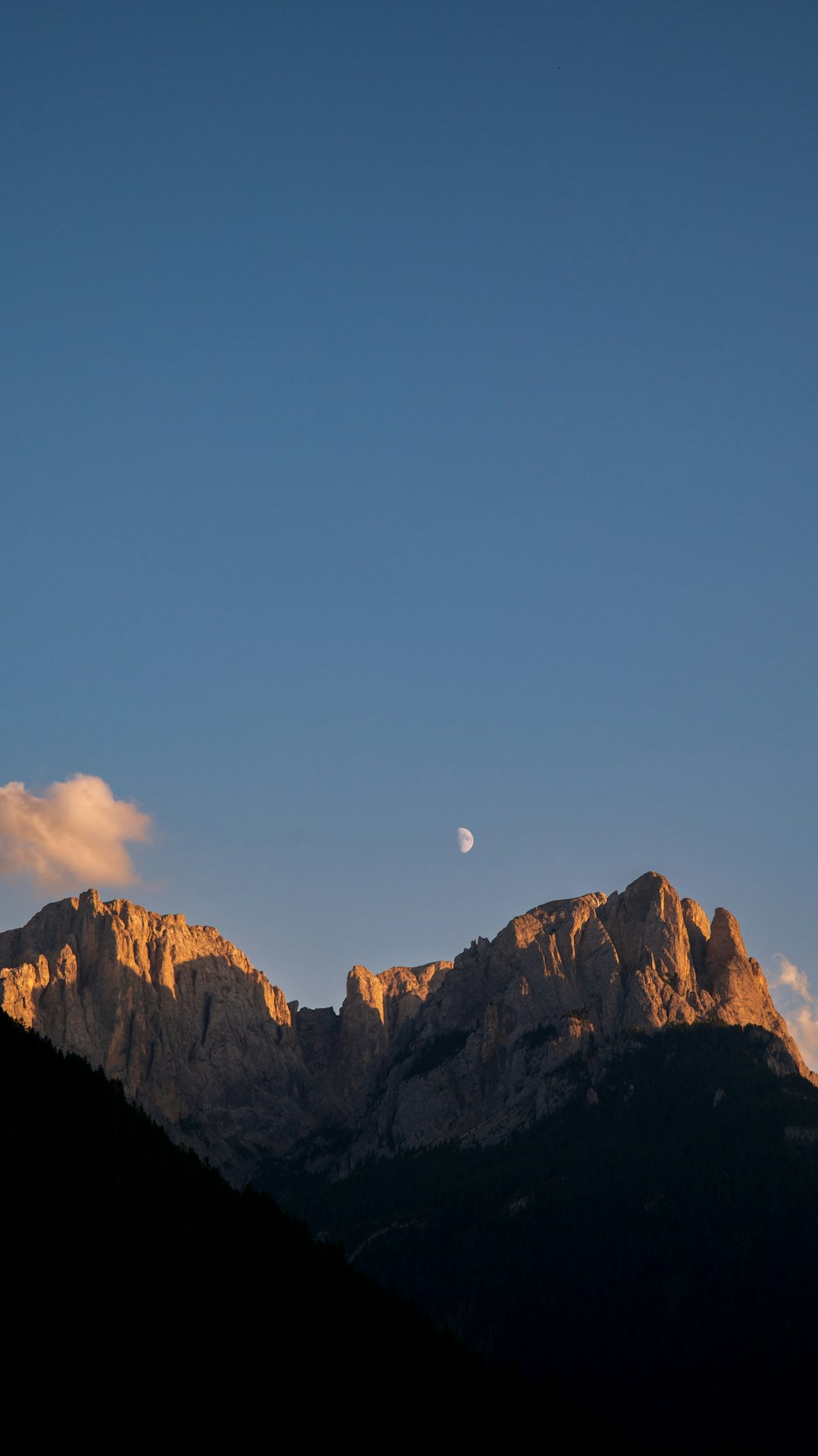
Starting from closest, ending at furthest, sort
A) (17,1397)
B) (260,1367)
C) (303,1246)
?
(17,1397) → (260,1367) → (303,1246)

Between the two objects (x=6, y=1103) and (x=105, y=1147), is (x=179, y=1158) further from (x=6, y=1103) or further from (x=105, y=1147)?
(x=6, y=1103)

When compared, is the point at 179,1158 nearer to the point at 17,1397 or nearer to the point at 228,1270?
the point at 228,1270

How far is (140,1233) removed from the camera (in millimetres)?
127000

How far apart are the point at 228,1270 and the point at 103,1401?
27.9 meters

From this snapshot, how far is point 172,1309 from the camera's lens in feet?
394

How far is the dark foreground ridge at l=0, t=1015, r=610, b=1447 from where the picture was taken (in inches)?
4250

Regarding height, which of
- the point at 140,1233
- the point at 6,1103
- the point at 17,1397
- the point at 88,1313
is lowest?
the point at 17,1397

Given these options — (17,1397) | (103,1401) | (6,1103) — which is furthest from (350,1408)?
(6,1103)

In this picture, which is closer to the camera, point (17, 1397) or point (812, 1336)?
point (17, 1397)

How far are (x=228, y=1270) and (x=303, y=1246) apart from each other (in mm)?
17625

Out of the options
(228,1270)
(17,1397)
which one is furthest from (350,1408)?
(17,1397)

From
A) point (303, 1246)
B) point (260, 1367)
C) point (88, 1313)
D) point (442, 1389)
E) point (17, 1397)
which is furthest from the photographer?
point (303, 1246)

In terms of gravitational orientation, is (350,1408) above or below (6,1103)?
below

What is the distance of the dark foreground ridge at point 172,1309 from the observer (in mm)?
107938
